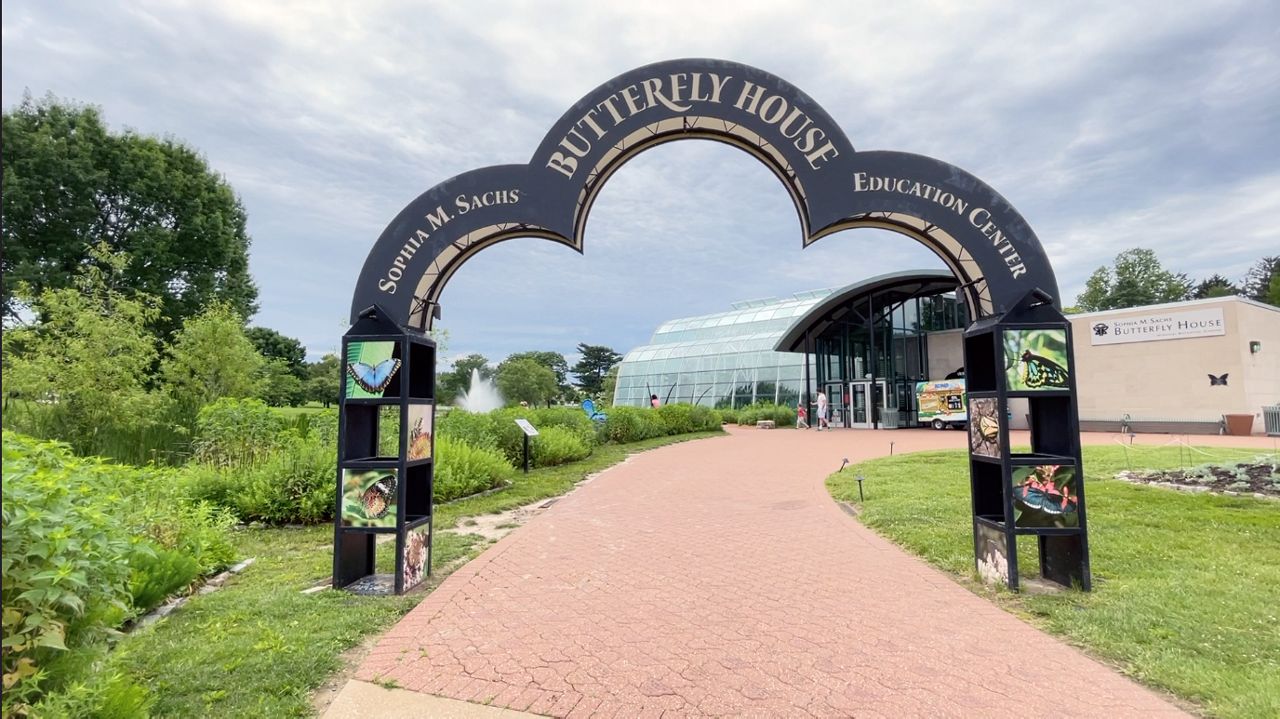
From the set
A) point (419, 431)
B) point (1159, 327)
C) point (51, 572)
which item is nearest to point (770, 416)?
Result: point (1159, 327)

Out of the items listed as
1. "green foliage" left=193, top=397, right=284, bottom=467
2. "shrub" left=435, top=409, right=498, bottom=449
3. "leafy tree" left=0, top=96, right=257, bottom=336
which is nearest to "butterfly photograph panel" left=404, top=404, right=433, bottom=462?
"green foliage" left=193, top=397, right=284, bottom=467

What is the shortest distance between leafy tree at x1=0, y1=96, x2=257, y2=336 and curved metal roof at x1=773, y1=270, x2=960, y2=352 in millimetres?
24999

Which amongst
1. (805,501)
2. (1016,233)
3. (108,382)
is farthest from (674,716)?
(108,382)

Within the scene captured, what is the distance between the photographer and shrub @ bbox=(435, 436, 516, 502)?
35.4ft

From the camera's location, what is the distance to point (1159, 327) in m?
25.6

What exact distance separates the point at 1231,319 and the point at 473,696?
29.7 metres

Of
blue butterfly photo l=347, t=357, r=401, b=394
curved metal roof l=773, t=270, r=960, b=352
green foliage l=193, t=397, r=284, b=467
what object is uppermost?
curved metal roof l=773, t=270, r=960, b=352

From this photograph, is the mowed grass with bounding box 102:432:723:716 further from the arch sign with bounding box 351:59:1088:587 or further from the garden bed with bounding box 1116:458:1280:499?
the garden bed with bounding box 1116:458:1280:499

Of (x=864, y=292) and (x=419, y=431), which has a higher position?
(x=864, y=292)

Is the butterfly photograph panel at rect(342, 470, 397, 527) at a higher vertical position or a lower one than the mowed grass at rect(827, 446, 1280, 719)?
higher

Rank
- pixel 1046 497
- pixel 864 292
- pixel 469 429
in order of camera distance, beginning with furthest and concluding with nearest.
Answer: pixel 864 292 → pixel 469 429 → pixel 1046 497

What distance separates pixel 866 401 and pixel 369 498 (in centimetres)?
3015

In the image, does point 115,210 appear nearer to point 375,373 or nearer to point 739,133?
point 375,373

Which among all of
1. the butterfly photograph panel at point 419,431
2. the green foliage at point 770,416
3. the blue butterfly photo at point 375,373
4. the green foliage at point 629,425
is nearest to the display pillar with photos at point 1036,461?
the butterfly photograph panel at point 419,431
